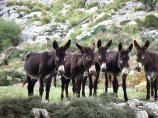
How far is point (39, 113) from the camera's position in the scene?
6.15 metres

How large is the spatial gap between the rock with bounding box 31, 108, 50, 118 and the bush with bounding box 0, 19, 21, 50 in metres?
24.9

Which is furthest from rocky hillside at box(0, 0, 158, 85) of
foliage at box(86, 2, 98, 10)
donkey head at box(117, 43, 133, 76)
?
donkey head at box(117, 43, 133, 76)

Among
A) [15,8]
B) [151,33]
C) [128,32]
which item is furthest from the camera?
[15,8]

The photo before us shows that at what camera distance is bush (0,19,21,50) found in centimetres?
2998

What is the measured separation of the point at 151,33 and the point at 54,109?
19.2 m

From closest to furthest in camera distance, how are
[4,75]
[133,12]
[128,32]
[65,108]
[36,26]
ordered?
[65,108] → [4,75] → [128,32] → [133,12] → [36,26]

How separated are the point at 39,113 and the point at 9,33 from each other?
87.0 ft

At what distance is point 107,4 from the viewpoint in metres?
37.2

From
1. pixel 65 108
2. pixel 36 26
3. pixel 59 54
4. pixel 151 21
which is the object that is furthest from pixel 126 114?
pixel 36 26

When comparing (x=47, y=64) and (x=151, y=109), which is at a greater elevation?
(x=47, y=64)

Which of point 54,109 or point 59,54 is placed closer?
point 54,109

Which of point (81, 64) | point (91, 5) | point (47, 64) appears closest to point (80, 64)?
point (81, 64)

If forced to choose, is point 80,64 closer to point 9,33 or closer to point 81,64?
point 81,64

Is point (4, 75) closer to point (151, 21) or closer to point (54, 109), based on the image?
point (54, 109)
